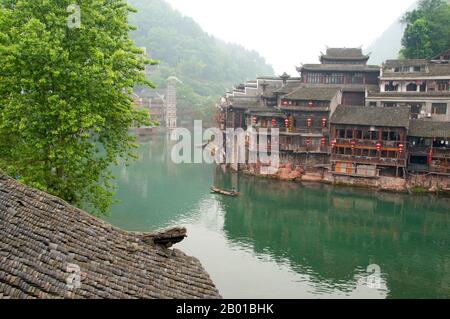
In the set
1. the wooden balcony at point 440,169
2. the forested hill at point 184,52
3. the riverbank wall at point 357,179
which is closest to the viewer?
the wooden balcony at point 440,169

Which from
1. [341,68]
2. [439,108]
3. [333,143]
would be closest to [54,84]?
[333,143]

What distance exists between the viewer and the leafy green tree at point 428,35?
61344mm

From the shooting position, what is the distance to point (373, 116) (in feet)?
158

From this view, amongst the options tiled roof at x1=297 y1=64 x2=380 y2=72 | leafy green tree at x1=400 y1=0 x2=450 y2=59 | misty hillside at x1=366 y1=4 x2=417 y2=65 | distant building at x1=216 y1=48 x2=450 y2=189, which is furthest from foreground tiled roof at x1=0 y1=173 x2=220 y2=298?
misty hillside at x1=366 y1=4 x2=417 y2=65

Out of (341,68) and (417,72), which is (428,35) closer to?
(417,72)

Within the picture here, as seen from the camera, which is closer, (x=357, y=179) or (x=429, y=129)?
(x=429, y=129)

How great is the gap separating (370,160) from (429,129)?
660 centimetres

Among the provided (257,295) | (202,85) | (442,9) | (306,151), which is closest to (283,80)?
(306,151)

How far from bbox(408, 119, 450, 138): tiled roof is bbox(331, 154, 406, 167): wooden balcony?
3.13 m

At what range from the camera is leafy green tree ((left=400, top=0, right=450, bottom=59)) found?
61.3 metres

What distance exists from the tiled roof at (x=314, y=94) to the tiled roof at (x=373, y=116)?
7.45ft

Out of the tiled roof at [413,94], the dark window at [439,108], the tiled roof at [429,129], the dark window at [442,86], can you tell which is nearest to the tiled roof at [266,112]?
the tiled roof at [413,94]

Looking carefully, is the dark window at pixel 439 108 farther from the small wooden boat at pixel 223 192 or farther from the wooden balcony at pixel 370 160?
the small wooden boat at pixel 223 192
